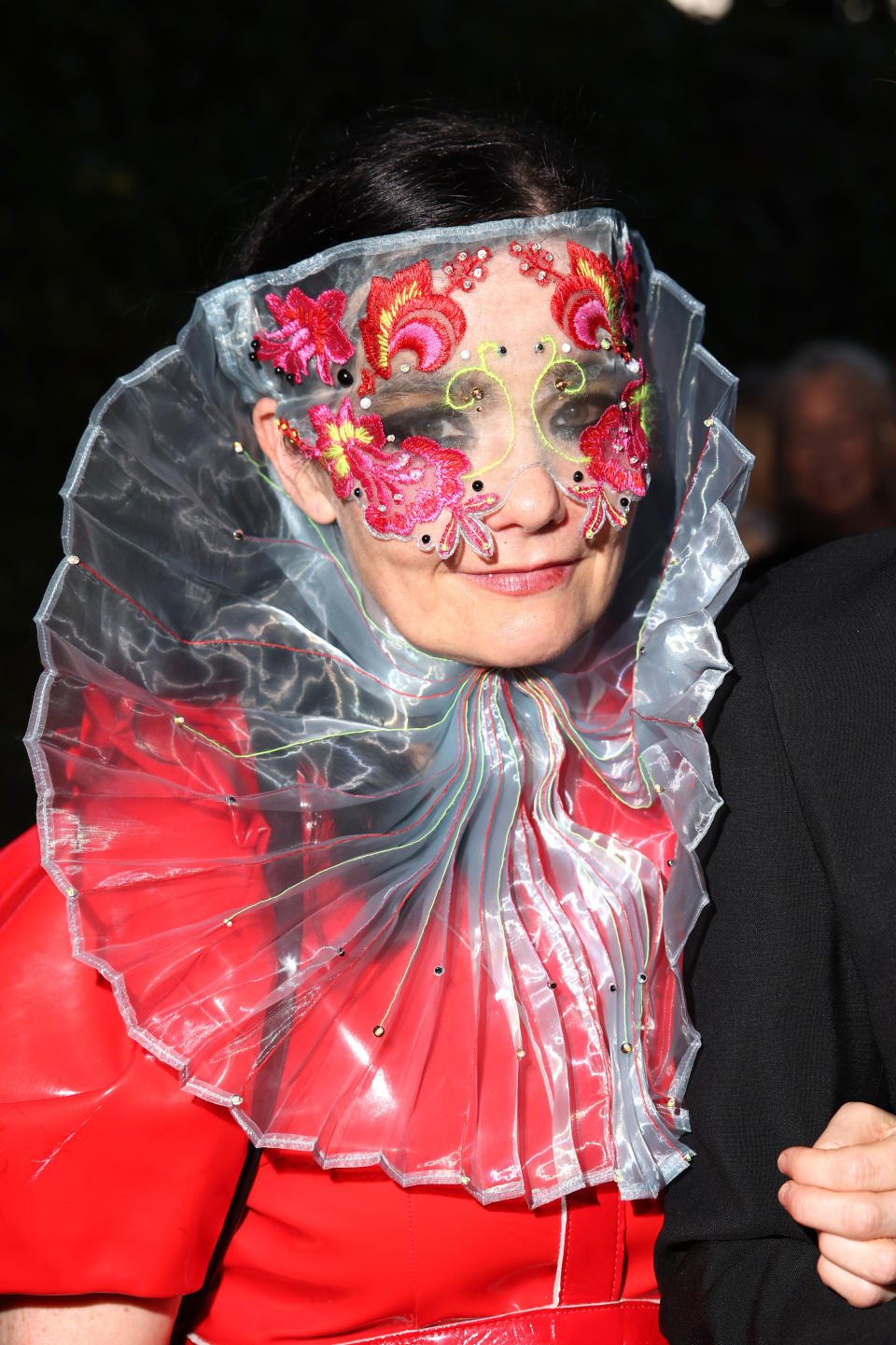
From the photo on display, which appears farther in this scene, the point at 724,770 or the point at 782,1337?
the point at 724,770

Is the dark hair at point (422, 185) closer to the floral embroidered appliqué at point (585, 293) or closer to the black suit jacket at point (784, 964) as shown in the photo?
the floral embroidered appliqué at point (585, 293)

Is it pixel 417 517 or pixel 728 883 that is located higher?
pixel 417 517

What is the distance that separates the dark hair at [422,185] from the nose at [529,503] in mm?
353

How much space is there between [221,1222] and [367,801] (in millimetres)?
548

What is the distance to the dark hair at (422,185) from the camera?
66.1 inches

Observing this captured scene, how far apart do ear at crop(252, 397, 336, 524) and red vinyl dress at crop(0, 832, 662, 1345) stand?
623mm

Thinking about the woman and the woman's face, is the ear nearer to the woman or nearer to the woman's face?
the woman

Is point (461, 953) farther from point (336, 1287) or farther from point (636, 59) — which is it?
point (636, 59)

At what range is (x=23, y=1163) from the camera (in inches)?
58.7

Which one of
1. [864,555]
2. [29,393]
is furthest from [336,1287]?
[29,393]

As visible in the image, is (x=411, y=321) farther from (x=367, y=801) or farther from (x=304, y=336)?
(x=367, y=801)

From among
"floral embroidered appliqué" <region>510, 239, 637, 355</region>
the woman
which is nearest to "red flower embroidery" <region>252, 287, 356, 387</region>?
the woman

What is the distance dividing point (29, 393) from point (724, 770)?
4.25 meters

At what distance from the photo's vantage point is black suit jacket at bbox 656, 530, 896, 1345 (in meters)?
1.54
